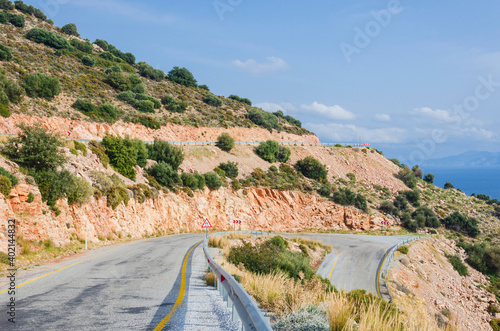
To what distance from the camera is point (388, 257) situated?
102 feet

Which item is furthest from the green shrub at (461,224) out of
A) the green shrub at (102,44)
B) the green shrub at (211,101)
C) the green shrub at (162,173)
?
the green shrub at (102,44)

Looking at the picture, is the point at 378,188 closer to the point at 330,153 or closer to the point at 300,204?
the point at 330,153

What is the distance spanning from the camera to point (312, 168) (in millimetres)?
66062

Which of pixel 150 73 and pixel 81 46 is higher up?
pixel 81 46

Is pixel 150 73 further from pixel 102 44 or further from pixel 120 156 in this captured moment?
pixel 120 156

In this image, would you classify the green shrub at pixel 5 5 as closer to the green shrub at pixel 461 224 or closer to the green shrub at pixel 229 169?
the green shrub at pixel 229 169

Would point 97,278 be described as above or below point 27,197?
below

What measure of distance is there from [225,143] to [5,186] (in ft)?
146

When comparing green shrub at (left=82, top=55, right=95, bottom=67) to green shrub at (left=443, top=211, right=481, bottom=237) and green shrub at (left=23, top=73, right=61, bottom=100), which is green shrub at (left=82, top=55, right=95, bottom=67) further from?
green shrub at (left=443, top=211, right=481, bottom=237)

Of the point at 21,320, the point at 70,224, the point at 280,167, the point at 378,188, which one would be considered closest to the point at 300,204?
the point at 280,167

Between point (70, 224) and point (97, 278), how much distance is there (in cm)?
1254

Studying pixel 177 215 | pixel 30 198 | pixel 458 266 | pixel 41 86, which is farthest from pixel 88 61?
pixel 458 266

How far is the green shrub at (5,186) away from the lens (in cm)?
1636

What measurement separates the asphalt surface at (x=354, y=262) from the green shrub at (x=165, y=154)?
2136 centimetres
